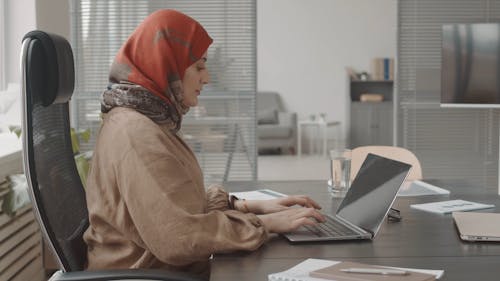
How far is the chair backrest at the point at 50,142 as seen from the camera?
1.79 metres

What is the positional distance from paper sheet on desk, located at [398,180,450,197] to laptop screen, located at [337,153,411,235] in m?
0.45

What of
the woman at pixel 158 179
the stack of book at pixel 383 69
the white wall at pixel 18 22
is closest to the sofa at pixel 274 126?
the stack of book at pixel 383 69

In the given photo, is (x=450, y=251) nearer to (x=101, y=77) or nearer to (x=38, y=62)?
(x=38, y=62)

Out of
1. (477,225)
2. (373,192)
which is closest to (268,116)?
(373,192)

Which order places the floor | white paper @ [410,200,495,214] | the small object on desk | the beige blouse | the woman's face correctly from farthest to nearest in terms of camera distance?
the small object on desk
the floor
white paper @ [410,200,495,214]
the woman's face
the beige blouse

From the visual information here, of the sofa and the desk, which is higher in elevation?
the desk

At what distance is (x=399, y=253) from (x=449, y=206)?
25.6 inches

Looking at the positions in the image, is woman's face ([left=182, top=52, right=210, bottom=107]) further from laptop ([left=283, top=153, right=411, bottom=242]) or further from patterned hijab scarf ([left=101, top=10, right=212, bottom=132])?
laptop ([left=283, top=153, right=411, bottom=242])

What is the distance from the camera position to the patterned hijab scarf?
2031mm

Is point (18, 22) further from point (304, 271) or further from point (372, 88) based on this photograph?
point (372, 88)

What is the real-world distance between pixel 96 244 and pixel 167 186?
342mm

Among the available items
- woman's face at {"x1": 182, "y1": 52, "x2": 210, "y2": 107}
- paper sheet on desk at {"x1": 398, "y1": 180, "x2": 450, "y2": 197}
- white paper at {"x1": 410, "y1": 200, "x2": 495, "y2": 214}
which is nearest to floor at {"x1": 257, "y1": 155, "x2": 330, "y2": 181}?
paper sheet on desk at {"x1": 398, "y1": 180, "x2": 450, "y2": 197}

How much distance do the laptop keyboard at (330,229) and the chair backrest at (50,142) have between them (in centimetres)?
61

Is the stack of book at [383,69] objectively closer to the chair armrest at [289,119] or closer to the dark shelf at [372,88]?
the dark shelf at [372,88]
